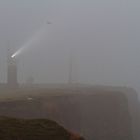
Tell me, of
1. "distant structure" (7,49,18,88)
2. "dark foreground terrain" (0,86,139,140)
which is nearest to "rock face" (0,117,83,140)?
"dark foreground terrain" (0,86,139,140)

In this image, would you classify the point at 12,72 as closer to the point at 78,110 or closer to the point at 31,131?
the point at 78,110

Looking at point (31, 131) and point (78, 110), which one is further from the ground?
point (31, 131)

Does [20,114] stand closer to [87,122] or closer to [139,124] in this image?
[87,122]

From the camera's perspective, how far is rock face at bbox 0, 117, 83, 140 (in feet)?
51.2

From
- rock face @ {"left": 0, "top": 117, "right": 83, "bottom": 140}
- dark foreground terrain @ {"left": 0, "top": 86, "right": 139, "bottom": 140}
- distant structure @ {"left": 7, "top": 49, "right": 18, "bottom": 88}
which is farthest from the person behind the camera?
distant structure @ {"left": 7, "top": 49, "right": 18, "bottom": 88}

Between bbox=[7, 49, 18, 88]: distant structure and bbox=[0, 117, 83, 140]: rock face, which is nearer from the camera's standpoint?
bbox=[0, 117, 83, 140]: rock face

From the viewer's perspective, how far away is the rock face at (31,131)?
15.6 metres

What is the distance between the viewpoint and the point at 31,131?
16.0 meters

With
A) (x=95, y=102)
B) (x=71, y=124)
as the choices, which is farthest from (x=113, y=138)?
(x=71, y=124)

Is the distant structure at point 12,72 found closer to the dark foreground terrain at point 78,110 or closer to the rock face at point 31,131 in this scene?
the dark foreground terrain at point 78,110

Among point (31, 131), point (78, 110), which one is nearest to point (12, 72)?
point (78, 110)

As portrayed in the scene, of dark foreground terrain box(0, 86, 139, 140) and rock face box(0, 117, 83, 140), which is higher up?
rock face box(0, 117, 83, 140)

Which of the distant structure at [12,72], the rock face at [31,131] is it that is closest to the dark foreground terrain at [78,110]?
the distant structure at [12,72]

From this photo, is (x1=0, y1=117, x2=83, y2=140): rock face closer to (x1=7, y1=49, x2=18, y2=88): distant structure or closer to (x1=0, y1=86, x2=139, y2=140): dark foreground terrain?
(x1=0, y1=86, x2=139, y2=140): dark foreground terrain
